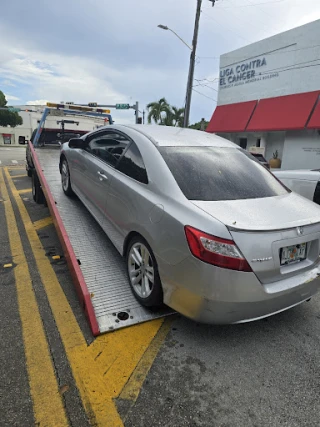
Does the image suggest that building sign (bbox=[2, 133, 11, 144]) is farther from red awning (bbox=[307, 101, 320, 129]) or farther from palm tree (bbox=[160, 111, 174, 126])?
red awning (bbox=[307, 101, 320, 129])

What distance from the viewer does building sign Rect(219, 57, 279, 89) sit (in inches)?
600

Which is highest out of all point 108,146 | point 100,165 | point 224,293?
point 108,146

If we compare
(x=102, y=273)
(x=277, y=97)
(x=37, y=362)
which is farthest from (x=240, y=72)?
(x=37, y=362)

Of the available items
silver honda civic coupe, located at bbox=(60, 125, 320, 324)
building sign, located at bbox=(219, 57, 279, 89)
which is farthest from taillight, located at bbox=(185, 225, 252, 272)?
building sign, located at bbox=(219, 57, 279, 89)

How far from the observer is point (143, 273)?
284cm

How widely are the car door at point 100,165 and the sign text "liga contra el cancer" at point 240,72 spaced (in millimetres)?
13883

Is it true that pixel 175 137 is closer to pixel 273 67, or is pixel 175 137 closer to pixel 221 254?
pixel 221 254

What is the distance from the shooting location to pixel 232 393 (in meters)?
2.08

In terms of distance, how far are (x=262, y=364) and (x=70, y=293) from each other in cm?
192

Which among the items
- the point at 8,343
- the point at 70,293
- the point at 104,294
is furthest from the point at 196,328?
the point at 8,343

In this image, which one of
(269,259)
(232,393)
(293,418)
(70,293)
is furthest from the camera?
(70,293)

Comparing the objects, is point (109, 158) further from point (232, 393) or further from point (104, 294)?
point (232, 393)

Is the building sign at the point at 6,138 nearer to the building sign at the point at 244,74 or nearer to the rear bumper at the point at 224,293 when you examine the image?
the building sign at the point at 244,74

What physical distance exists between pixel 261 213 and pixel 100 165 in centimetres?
223
